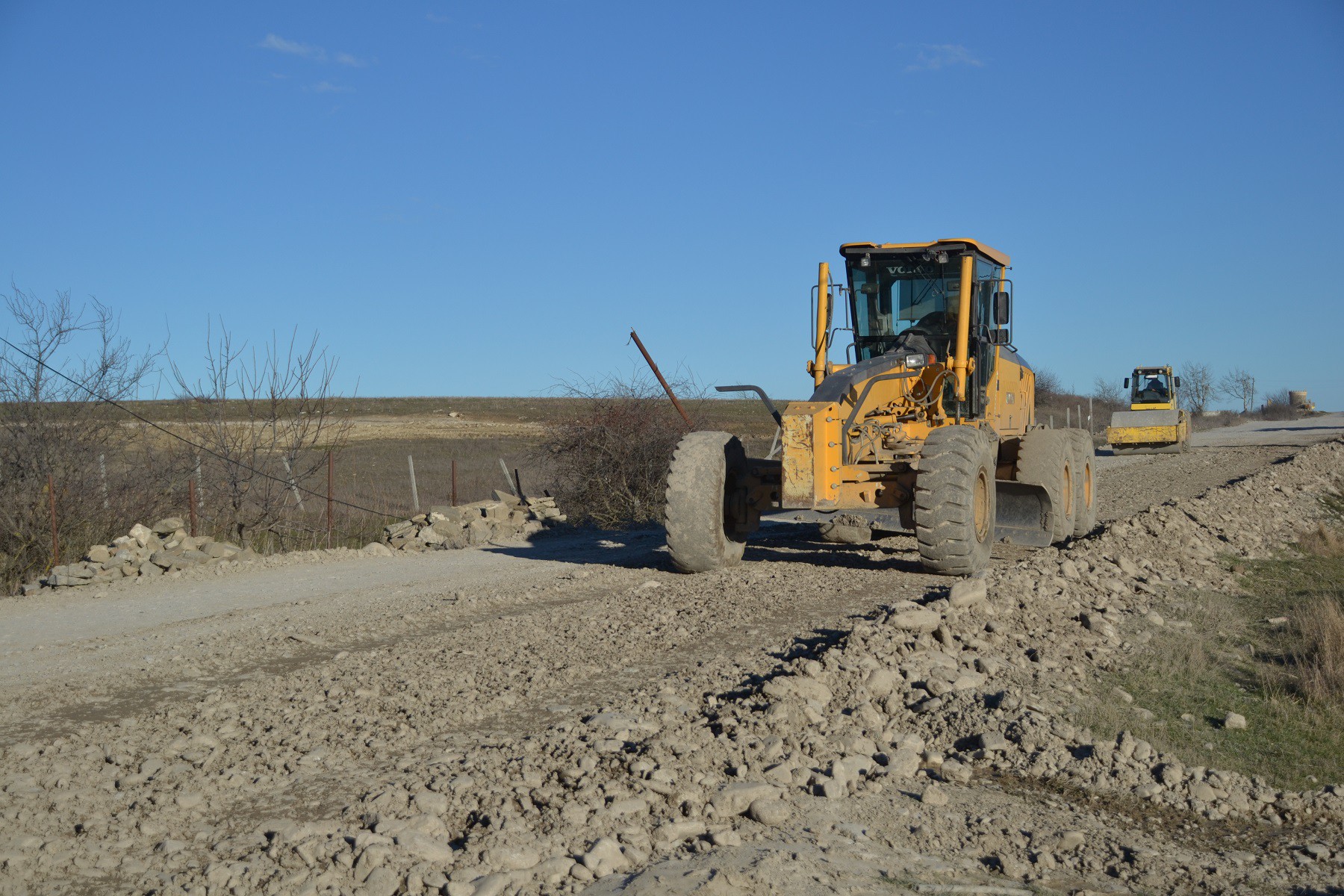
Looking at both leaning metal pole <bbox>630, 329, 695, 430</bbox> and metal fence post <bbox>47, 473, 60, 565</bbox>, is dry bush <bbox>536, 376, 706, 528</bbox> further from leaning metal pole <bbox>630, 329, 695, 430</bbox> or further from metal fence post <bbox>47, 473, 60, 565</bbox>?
metal fence post <bbox>47, 473, 60, 565</bbox>

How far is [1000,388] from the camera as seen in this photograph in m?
12.8

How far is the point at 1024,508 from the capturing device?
11.9 meters

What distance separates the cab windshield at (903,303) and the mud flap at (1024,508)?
162cm

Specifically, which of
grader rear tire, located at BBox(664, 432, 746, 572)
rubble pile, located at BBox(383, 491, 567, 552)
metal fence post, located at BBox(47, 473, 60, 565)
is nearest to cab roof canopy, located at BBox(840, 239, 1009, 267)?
grader rear tire, located at BBox(664, 432, 746, 572)

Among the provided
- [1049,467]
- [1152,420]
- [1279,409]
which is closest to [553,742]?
[1049,467]

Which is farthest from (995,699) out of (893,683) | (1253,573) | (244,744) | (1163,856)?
(1253,573)

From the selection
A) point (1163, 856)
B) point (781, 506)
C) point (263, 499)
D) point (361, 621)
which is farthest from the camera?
point (263, 499)

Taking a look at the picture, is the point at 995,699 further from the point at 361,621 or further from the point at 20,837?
the point at 361,621

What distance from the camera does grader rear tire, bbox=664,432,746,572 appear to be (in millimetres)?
10703

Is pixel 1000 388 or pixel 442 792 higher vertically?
pixel 1000 388

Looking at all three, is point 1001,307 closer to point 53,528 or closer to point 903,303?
point 903,303

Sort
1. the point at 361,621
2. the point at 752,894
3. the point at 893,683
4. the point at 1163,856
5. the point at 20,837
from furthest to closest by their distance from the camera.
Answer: the point at 361,621
the point at 893,683
the point at 20,837
the point at 1163,856
the point at 752,894

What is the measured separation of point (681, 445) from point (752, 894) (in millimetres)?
7260

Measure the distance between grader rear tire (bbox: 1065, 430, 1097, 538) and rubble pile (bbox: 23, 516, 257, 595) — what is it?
10348mm
